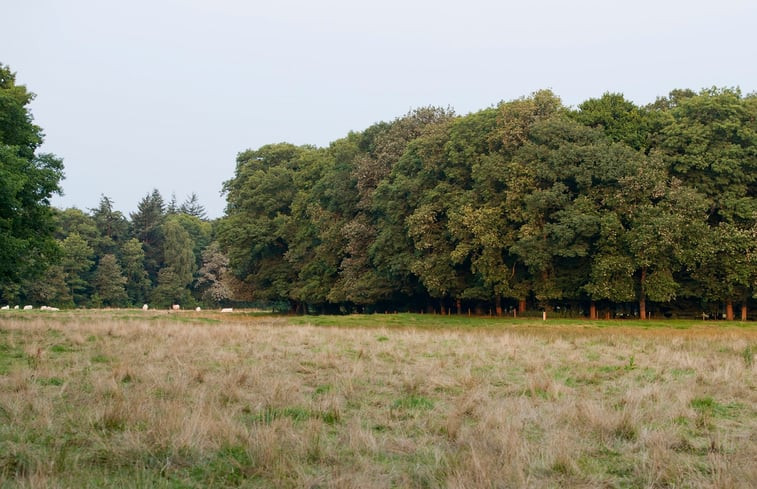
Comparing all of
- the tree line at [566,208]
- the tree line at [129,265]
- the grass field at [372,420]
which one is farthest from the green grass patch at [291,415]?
the tree line at [129,265]

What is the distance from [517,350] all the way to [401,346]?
3.60m

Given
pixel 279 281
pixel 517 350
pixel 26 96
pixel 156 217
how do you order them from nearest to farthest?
pixel 517 350 < pixel 26 96 < pixel 279 281 < pixel 156 217

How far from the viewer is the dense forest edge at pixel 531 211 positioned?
125 feet

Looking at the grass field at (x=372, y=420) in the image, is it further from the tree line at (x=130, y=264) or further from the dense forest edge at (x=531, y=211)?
the tree line at (x=130, y=264)

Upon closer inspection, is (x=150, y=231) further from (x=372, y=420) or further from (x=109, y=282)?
(x=372, y=420)

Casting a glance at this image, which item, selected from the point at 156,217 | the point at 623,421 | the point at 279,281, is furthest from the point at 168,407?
the point at 156,217

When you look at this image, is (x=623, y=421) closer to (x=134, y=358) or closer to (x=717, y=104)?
(x=134, y=358)

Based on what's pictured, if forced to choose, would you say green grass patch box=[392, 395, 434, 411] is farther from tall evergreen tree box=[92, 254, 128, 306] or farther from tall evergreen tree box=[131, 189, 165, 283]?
tall evergreen tree box=[131, 189, 165, 283]

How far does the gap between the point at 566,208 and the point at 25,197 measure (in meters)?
29.5

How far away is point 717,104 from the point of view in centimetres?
4016

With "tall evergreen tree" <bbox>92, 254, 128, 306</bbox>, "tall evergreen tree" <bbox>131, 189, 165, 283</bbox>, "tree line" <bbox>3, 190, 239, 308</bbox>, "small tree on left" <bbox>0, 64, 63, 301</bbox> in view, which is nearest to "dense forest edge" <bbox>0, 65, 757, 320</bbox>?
"small tree on left" <bbox>0, 64, 63, 301</bbox>

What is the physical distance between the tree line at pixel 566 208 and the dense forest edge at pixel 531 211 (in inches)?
4.2

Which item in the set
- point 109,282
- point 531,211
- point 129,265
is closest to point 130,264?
point 129,265

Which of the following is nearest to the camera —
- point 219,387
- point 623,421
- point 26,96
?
point 623,421
